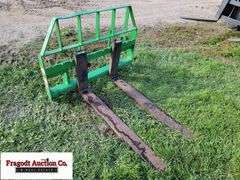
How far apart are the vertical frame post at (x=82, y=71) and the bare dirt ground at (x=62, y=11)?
2473 millimetres

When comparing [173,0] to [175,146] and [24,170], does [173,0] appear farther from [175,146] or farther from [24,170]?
[24,170]

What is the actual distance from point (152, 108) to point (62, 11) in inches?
177

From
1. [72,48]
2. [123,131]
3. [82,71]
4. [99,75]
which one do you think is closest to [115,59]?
[99,75]

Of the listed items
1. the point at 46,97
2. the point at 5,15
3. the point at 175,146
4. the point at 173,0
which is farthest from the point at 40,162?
the point at 173,0

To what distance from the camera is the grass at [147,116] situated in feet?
15.9

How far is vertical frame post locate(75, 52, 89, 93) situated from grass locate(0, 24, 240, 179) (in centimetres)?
20

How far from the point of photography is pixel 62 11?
360 inches

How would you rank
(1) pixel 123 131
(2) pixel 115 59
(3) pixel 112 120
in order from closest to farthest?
(1) pixel 123 131
(3) pixel 112 120
(2) pixel 115 59

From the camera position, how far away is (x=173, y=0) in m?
10.0

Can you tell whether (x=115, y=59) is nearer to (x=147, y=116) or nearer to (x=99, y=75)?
(x=99, y=75)

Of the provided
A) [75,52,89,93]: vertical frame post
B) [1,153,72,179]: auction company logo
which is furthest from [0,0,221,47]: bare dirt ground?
[1,153,72,179]: auction company logo

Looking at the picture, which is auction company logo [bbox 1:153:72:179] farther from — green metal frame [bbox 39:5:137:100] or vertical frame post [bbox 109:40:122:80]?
vertical frame post [bbox 109:40:122:80]

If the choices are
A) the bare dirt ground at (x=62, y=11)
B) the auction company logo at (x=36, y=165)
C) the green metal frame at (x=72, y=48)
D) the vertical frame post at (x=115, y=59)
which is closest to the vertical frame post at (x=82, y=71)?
the green metal frame at (x=72, y=48)

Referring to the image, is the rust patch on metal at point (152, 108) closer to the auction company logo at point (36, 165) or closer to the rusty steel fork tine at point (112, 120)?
the rusty steel fork tine at point (112, 120)
